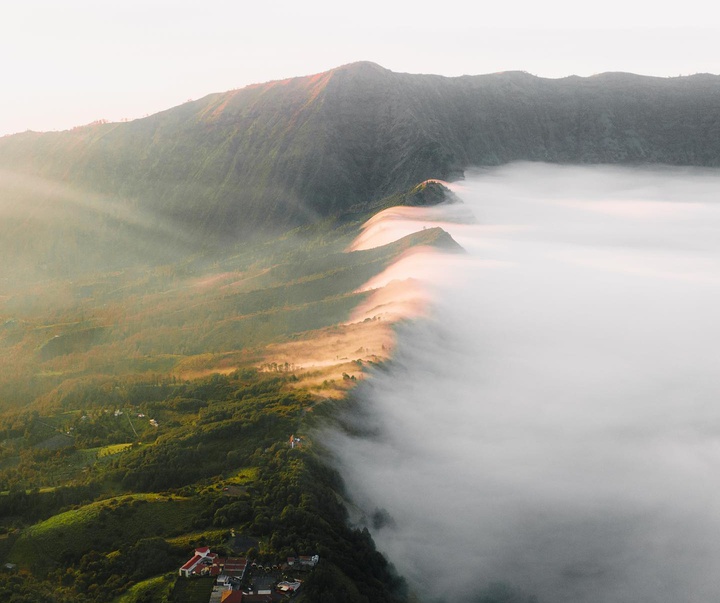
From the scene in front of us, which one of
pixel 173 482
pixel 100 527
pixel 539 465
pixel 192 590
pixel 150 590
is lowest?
pixel 539 465

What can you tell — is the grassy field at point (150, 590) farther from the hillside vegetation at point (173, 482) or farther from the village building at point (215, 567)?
the village building at point (215, 567)

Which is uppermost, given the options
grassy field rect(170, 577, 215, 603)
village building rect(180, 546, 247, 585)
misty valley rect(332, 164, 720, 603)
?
village building rect(180, 546, 247, 585)

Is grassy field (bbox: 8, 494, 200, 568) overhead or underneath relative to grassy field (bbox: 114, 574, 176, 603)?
overhead

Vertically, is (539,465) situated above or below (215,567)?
below

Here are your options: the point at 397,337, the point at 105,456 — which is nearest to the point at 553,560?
the point at 397,337

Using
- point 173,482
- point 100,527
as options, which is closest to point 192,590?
point 100,527

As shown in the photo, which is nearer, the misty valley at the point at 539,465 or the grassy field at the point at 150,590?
the grassy field at the point at 150,590

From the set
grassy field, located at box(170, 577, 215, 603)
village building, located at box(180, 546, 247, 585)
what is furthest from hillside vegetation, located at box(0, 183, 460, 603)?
village building, located at box(180, 546, 247, 585)

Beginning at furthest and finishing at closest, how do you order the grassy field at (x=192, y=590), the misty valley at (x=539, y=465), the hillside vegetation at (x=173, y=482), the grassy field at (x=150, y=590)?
the misty valley at (x=539, y=465), the hillside vegetation at (x=173, y=482), the grassy field at (x=150, y=590), the grassy field at (x=192, y=590)

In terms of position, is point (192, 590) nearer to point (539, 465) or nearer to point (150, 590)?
point (150, 590)

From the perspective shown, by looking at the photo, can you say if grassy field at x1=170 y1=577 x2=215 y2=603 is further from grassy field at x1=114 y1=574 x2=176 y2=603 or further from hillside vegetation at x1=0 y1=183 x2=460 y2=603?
grassy field at x1=114 y1=574 x2=176 y2=603

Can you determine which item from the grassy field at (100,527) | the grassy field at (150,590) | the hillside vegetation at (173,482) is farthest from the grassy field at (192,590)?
the grassy field at (100,527)
